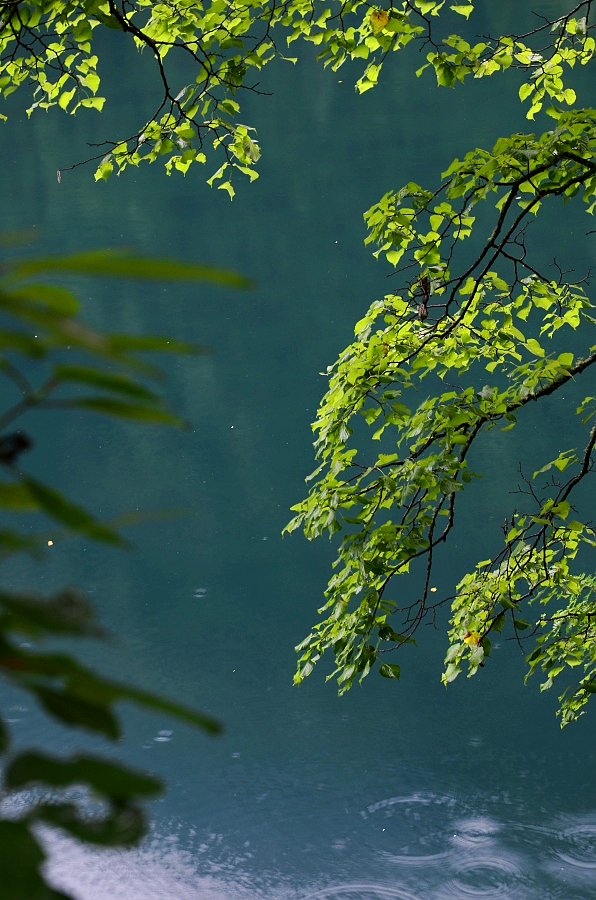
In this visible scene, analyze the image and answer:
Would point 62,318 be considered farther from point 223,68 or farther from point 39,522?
point 39,522

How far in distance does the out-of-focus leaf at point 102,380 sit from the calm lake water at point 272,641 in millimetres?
2976

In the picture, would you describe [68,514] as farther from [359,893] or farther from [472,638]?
[359,893]

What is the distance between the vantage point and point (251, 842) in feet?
10.5

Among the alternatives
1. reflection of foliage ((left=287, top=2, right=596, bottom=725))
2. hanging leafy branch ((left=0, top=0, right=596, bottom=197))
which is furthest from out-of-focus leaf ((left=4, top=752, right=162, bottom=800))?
hanging leafy branch ((left=0, top=0, right=596, bottom=197))

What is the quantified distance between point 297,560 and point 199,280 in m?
4.44

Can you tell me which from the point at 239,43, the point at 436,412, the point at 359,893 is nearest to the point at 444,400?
the point at 436,412

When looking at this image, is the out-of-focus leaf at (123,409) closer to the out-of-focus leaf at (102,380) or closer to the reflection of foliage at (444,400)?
the out-of-focus leaf at (102,380)

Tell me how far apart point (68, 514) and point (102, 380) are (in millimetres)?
37

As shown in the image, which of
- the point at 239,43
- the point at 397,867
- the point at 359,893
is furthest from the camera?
the point at 397,867

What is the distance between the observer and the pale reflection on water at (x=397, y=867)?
297 cm

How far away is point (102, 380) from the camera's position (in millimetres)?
253

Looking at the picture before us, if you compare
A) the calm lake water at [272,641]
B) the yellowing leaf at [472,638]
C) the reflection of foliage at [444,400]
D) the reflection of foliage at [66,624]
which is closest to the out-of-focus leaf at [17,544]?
the reflection of foliage at [66,624]

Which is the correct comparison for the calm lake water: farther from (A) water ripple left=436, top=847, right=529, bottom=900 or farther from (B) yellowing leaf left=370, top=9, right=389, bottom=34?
(B) yellowing leaf left=370, top=9, right=389, bottom=34

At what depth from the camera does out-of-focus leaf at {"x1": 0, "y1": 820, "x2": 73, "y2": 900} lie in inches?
8.6
